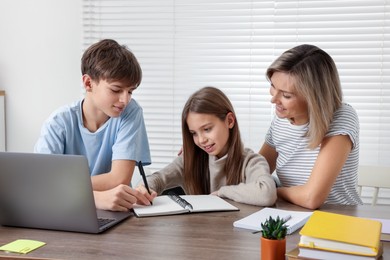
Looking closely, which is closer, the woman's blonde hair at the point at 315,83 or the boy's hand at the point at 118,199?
the boy's hand at the point at 118,199

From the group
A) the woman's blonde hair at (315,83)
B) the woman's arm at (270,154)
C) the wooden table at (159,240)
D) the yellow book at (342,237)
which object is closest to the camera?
the yellow book at (342,237)

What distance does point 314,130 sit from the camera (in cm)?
176

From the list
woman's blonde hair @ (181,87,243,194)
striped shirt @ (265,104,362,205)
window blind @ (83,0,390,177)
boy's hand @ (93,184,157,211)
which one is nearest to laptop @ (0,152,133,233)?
boy's hand @ (93,184,157,211)

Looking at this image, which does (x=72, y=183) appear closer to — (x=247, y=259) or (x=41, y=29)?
(x=247, y=259)

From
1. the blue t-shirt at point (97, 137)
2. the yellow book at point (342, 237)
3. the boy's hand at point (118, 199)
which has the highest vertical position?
the blue t-shirt at point (97, 137)

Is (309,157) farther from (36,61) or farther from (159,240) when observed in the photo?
(36,61)

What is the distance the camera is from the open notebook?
1.53 metres

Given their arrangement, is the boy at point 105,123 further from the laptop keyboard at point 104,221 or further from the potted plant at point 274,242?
the potted plant at point 274,242

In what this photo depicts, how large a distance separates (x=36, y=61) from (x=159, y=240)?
2.14m

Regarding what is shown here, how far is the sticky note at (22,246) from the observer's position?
120cm

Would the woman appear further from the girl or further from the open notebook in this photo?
the open notebook

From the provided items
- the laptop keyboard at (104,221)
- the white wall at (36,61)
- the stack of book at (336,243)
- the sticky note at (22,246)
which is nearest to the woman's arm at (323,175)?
the stack of book at (336,243)

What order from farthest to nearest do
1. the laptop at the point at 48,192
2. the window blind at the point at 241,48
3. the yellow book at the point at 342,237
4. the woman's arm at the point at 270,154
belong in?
the window blind at the point at 241,48, the woman's arm at the point at 270,154, the laptop at the point at 48,192, the yellow book at the point at 342,237

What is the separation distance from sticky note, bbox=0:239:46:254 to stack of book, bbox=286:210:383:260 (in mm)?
602
